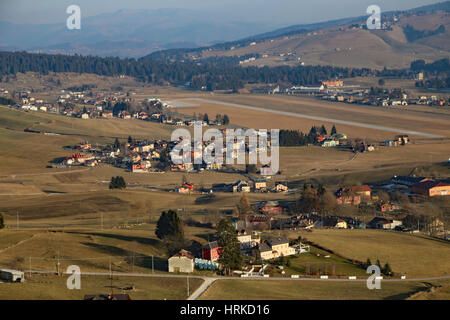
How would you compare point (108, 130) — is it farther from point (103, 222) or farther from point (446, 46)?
point (446, 46)

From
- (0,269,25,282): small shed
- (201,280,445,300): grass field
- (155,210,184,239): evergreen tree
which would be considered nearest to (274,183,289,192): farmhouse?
(155,210,184,239): evergreen tree

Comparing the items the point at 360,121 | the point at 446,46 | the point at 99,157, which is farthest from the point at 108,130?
the point at 446,46

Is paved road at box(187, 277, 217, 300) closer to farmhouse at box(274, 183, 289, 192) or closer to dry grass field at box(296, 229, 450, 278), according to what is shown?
dry grass field at box(296, 229, 450, 278)

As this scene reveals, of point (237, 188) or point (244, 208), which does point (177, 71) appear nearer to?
point (237, 188)

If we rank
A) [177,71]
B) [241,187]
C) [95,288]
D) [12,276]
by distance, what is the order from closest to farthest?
[95,288] → [12,276] → [241,187] → [177,71]

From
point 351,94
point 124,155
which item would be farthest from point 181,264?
point 351,94

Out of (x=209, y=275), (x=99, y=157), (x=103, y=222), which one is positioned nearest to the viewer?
(x=209, y=275)
